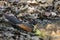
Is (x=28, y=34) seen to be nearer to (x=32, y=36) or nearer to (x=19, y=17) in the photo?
(x=32, y=36)

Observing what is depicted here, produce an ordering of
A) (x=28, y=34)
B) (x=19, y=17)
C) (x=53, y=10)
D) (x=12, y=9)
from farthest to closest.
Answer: (x=53, y=10), (x=12, y=9), (x=19, y=17), (x=28, y=34)

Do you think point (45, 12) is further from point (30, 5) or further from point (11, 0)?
point (11, 0)

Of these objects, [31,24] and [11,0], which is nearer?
[31,24]

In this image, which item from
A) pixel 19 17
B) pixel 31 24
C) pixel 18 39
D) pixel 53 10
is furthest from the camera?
pixel 53 10

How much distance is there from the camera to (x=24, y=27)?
4129 mm

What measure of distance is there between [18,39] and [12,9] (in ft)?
4.72

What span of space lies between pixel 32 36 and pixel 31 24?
1.70 ft

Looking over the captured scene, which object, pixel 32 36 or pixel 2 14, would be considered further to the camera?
pixel 2 14

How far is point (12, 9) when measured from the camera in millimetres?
5035

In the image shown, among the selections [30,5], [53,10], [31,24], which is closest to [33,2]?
[30,5]

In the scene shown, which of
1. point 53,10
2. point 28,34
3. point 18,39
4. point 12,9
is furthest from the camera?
point 53,10

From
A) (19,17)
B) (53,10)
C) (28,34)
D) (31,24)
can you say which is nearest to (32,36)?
(28,34)

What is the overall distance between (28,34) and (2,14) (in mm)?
827

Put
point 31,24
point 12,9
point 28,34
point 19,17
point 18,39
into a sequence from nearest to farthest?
1. point 18,39
2. point 28,34
3. point 31,24
4. point 19,17
5. point 12,9
